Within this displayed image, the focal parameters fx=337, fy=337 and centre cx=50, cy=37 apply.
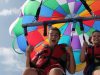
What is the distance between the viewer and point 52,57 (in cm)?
530

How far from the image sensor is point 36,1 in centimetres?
801

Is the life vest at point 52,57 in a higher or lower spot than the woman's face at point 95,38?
lower

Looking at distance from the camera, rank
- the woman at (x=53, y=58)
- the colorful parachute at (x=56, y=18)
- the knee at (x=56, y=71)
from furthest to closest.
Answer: the colorful parachute at (x=56, y=18), the woman at (x=53, y=58), the knee at (x=56, y=71)

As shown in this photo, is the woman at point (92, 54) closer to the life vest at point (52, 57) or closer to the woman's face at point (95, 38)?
the woman's face at point (95, 38)

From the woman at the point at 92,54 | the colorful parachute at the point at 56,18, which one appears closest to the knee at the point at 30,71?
the woman at the point at 92,54

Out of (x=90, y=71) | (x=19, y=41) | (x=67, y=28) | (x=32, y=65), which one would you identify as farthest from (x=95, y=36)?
(x=19, y=41)

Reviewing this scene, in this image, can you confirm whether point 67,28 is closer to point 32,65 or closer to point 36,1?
point 36,1

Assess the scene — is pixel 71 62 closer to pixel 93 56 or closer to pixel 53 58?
pixel 53 58

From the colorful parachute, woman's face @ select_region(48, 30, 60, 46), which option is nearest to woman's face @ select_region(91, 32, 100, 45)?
woman's face @ select_region(48, 30, 60, 46)

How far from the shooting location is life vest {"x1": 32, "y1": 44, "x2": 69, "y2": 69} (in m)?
5.23

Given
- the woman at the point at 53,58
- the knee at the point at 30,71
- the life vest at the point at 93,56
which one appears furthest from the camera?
the life vest at the point at 93,56

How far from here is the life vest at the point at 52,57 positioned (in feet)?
17.2

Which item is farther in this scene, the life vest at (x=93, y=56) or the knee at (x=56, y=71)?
the life vest at (x=93, y=56)

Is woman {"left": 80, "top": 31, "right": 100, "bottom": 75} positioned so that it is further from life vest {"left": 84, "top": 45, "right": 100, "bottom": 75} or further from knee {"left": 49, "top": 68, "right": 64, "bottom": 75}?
knee {"left": 49, "top": 68, "right": 64, "bottom": 75}
